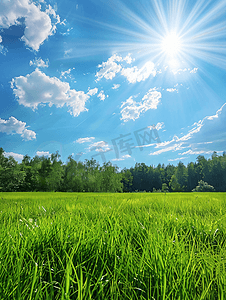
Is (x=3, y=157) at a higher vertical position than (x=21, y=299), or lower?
higher

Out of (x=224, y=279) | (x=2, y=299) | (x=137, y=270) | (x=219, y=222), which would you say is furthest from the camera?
(x=219, y=222)

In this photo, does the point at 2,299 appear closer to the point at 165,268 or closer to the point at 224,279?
the point at 165,268

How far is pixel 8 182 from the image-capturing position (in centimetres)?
4391

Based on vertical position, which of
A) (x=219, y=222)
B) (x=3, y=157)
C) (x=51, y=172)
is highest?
(x=3, y=157)

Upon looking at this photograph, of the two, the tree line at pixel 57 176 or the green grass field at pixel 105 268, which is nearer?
the green grass field at pixel 105 268

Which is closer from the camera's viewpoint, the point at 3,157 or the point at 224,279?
the point at 224,279

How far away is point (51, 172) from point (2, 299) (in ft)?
161

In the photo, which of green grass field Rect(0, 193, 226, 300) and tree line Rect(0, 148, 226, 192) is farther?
tree line Rect(0, 148, 226, 192)

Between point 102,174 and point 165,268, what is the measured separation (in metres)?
45.5

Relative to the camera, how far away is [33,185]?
48844 millimetres

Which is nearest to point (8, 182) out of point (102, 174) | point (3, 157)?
point (3, 157)

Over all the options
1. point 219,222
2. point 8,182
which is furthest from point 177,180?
point 219,222

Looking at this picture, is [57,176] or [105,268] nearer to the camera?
[105,268]

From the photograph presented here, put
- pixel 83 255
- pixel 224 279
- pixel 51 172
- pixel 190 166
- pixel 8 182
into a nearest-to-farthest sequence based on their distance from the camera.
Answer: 1. pixel 224 279
2. pixel 83 255
3. pixel 8 182
4. pixel 51 172
5. pixel 190 166
